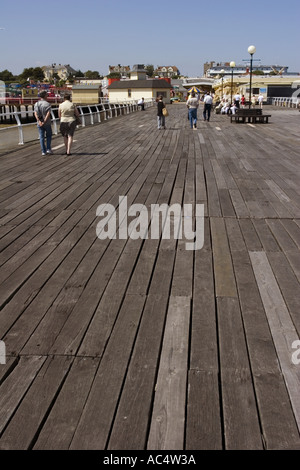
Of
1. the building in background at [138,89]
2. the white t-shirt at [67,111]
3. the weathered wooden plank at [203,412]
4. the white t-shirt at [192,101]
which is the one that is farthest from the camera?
the building in background at [138,89]

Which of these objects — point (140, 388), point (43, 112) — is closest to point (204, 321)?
point (140, 388)

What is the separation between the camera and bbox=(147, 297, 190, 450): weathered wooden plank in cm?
231

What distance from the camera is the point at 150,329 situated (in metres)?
3.31

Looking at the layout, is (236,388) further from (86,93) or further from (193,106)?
(86,93)

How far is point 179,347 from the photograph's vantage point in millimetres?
3080

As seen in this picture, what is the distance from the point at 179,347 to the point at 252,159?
8725mm

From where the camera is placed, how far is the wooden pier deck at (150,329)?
2.38 m

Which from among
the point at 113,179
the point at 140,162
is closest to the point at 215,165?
the point at 140,162

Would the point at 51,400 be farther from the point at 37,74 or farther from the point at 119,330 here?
the point at 37,74

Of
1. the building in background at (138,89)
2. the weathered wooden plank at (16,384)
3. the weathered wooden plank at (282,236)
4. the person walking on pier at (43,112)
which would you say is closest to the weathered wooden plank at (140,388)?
the weathered wooden plank at (16,384)

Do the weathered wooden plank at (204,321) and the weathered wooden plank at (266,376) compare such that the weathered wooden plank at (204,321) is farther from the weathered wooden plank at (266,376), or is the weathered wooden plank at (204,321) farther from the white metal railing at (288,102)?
the white metal railing at (288,102)

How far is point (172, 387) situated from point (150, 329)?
0.68 m

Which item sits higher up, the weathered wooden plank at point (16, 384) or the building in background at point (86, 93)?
the building in background at point (86, 93)

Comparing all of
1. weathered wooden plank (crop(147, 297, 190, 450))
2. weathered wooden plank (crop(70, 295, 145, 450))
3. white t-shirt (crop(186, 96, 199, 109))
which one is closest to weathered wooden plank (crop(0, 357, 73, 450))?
weathered wooden plank (crop(70, 295, 145, 450))
